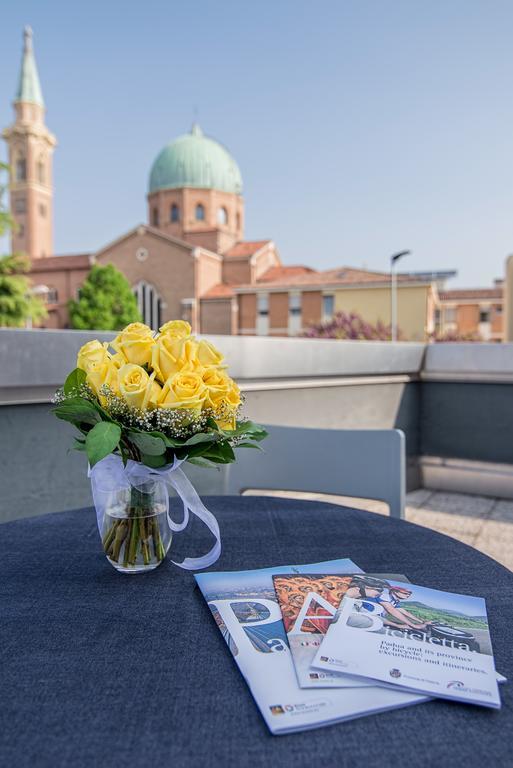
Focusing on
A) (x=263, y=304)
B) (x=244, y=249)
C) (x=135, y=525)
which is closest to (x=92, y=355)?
(x=135, y=525)

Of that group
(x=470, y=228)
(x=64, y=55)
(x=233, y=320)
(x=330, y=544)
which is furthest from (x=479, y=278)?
(x=330, y=544)

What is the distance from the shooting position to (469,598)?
82 centimetres

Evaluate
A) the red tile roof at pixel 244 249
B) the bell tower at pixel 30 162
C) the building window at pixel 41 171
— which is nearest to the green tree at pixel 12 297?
the red tile roof at pixel 244 249

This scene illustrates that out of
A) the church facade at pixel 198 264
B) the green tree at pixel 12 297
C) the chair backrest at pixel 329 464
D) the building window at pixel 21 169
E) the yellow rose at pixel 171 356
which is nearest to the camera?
the yellow rose at pixel 171 356

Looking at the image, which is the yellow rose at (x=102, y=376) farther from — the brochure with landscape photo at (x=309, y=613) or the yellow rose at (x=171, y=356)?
the brochure with landscape photo at (x=309, y=613)

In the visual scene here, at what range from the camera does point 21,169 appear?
144 ft

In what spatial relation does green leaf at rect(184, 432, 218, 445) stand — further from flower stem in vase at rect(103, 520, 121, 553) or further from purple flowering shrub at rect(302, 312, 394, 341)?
purple flowering shrub at rect(302, 312, 394, 341)

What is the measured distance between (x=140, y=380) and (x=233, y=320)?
1309 inches

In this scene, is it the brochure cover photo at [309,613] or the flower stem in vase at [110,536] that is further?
the flower stem in vase at [110,536]

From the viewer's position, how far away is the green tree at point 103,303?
32781mm

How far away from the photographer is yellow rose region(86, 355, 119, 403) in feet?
2.76

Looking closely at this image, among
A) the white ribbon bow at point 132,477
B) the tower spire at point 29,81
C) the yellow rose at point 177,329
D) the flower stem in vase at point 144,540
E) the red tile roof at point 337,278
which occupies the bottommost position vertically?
the flower stem in vase at point 144,540

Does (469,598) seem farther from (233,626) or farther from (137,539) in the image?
(137,539)

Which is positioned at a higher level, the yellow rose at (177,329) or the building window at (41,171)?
the building window at (41,171)
